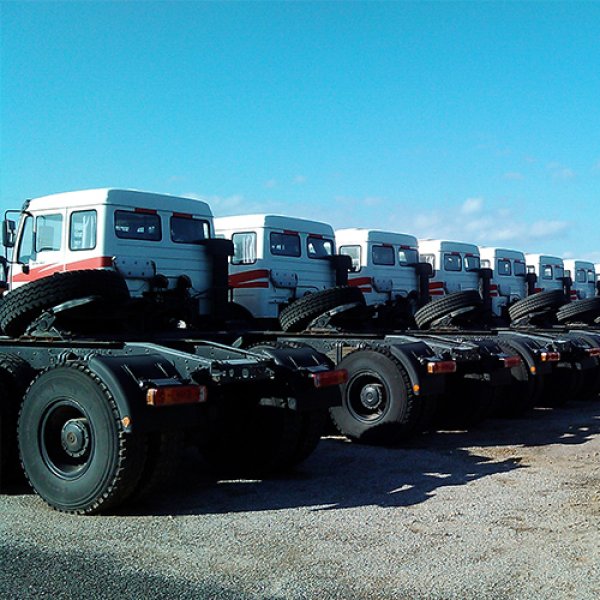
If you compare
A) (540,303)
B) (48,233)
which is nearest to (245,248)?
(48,233)

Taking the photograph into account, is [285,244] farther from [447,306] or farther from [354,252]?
[447,306]

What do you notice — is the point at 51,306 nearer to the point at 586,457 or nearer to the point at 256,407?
the point at 256,407

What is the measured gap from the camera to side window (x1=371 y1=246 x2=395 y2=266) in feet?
46.6

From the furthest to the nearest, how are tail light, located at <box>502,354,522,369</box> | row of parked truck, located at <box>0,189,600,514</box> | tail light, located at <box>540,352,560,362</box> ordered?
tail light, located at <box>540,352,560,362</box> → tail light, located at <box>502,354,522,369</box> → row of parked truck, located at <box>0,189,600,514</box>

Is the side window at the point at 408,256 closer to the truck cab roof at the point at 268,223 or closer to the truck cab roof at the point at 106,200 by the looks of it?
the truck cab roof at the point at 268,223

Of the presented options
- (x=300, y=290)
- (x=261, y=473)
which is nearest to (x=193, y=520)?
(x=261, y=473)

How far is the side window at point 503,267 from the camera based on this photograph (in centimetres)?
1859

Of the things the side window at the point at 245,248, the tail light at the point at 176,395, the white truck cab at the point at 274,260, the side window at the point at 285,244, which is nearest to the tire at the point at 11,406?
the tail light at the point at 176,395

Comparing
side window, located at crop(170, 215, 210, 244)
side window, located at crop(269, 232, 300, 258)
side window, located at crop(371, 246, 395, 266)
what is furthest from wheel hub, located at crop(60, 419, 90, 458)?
side window, located at crop(371, 246, 395, 266)

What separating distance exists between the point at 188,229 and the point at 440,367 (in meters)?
3.72

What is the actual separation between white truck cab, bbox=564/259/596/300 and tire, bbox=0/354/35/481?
18.0 metres

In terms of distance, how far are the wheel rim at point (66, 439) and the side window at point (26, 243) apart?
4.05 metres

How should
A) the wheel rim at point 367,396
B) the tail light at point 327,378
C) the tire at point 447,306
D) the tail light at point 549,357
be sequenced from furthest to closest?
the tire at point 447,306, the tail light at point 549,357, the wheel rim at point 367,396, the tail light at point 327,378

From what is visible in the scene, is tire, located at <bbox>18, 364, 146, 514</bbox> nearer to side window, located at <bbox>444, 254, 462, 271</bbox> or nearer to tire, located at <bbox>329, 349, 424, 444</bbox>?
tire, located at <bbox>329, 349, 424, 444</bbox>
